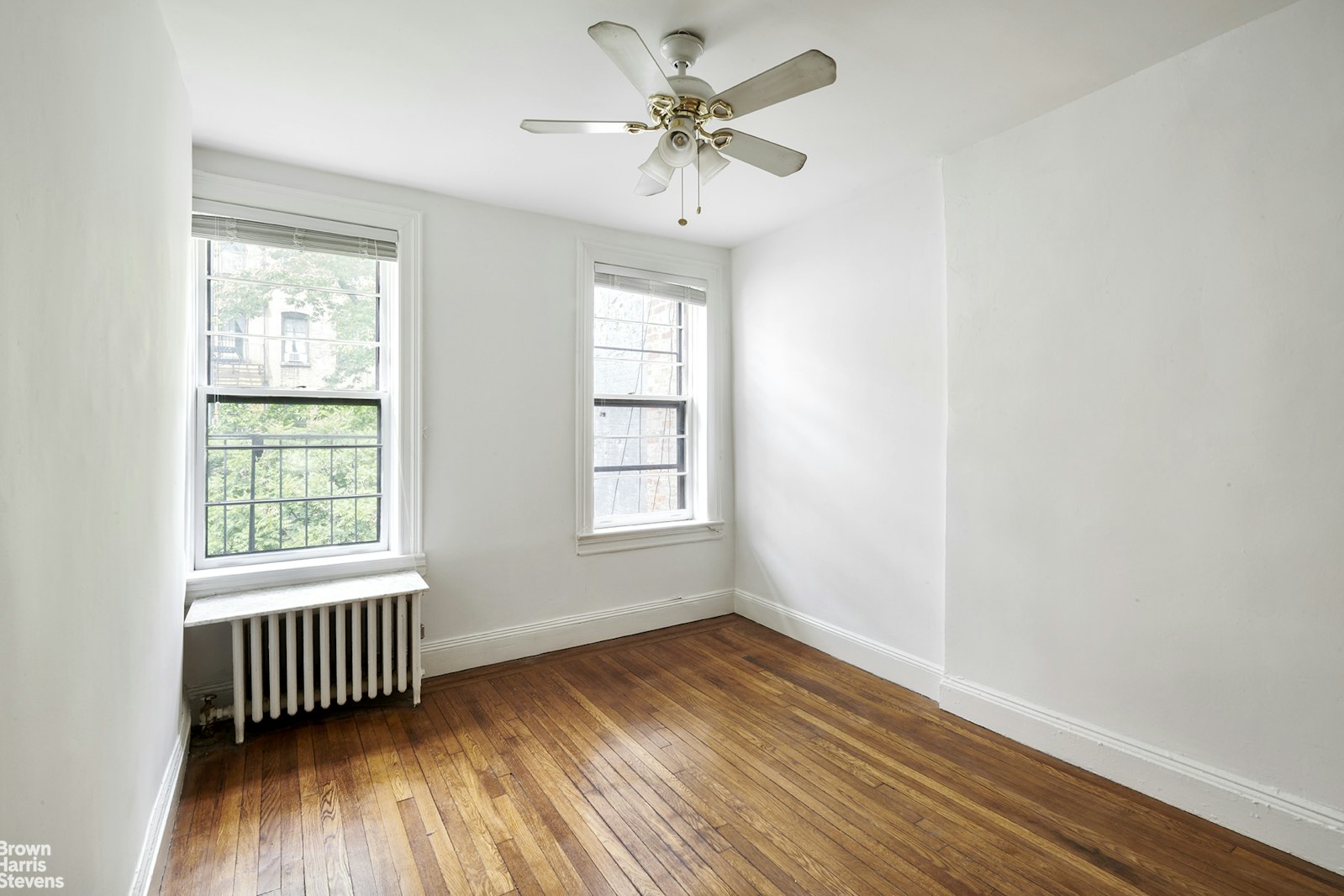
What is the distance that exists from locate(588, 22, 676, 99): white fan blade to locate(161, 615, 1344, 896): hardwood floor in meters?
2.38

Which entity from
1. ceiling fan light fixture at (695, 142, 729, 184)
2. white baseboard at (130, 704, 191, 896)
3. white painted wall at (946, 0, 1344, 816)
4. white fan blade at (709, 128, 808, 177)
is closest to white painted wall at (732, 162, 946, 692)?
white painted wall at (946, 0, 1344, 816)

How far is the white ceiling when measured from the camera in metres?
1.96

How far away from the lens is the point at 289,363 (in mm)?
3100

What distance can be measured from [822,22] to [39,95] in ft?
6.41

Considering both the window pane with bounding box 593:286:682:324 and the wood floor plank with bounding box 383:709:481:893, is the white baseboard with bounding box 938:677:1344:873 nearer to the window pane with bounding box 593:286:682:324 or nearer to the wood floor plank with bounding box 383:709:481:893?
the wood floor plank with bounding box 383:709:481:893

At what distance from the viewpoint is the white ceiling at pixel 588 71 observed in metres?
1.96

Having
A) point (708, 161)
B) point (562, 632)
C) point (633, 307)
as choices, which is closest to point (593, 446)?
point (633, 307)

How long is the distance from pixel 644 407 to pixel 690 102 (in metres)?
2.41

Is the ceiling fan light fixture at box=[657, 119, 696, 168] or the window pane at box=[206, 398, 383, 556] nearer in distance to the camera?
the ceiling fan light fixture at box=[657, 119, 696, 168]

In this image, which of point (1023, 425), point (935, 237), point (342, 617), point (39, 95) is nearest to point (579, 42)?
point (39, 95)

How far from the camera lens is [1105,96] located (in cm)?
239

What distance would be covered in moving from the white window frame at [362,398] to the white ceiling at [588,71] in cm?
19

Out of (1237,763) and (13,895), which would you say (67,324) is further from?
(1237,763)

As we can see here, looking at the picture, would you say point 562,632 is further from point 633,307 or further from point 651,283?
point 651,283
